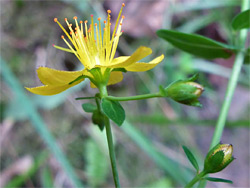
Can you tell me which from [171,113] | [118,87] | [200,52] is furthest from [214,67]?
[200,52]

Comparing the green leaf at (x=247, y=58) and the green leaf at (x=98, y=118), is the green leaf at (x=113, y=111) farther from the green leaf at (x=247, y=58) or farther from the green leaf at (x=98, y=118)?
the green leaf at (x=247, y=58)

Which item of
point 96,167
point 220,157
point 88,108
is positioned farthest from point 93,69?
point 96,167

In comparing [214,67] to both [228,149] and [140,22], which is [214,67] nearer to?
[140,22]

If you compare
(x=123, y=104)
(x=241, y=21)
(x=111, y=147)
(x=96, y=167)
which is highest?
(x=241, y=21)

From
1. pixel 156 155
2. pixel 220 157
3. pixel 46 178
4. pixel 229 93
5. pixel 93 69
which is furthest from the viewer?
pixel 46 178

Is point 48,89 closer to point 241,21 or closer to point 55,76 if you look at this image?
point 55,76
